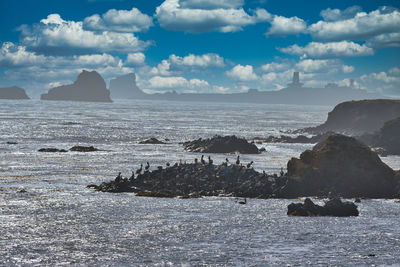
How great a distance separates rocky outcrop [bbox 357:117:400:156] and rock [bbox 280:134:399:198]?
123 ft

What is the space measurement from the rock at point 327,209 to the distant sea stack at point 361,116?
94631 mm

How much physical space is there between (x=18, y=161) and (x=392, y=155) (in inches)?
2115

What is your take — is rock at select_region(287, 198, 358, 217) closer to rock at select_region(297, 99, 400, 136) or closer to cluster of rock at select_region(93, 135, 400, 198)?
cluster of rock at select_region(93, 135, 400, 198)

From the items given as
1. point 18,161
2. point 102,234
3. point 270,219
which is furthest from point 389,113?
point 102,234

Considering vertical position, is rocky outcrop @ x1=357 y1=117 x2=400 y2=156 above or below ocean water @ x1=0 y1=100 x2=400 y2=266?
above

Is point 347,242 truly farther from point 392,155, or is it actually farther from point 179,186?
point 392,155

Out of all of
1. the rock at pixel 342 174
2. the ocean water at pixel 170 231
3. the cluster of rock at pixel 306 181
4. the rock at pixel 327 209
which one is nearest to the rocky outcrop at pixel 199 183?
the cluster of rock at pixel 306 181

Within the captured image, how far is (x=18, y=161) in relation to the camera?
5847 centimetres

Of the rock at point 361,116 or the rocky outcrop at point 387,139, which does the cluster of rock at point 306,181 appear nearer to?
the rocky outcrop at point 387,139

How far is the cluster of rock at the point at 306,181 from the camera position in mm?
40562

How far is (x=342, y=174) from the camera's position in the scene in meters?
41.8

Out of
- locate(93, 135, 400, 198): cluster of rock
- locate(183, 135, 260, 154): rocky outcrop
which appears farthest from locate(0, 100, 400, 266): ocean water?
locate(183, 135, 260, 154): rocky outcrop

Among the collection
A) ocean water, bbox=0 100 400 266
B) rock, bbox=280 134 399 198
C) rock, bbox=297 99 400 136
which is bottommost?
ocean water, bbox=0 100 400 266

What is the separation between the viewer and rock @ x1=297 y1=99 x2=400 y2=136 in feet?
424
